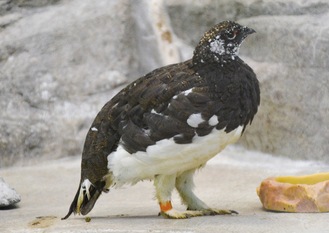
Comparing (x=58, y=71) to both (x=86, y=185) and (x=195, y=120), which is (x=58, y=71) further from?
(x=195, y=120)

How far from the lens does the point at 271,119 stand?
18.2 ft

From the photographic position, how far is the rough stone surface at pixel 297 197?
13.1ft

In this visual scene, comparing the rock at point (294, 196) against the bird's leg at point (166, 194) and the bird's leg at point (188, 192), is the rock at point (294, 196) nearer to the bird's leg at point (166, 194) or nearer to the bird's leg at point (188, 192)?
the bird's leg at point (188, 192)

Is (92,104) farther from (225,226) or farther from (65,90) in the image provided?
(225,226)

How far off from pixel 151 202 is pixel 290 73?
1283 millimetres

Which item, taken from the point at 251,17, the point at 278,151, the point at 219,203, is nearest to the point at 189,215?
the point at 219,203

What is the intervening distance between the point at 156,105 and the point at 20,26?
8.42 ft

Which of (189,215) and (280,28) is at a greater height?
(280,28)

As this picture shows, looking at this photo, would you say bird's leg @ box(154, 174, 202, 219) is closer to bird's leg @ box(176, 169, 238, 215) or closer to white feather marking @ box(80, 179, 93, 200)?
bird's leg @ box(176, 169, 238, 215)

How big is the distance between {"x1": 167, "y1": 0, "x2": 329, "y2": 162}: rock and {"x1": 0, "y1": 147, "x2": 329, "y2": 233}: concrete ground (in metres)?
0.12

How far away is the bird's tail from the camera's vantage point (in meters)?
4.10

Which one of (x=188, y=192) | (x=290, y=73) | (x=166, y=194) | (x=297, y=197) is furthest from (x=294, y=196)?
(x=290, y=73)

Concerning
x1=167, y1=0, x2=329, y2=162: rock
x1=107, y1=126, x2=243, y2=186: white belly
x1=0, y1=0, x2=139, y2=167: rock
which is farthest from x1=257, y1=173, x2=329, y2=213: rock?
x1=0, y1=0, x2=139, y2=167: rock

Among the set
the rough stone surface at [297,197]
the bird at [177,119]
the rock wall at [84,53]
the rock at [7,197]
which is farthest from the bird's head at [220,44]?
the rock wall at [84,53]
